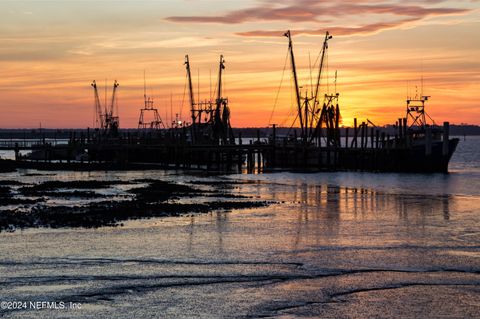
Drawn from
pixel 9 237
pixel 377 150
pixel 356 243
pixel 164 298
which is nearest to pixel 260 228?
pixel 356 243

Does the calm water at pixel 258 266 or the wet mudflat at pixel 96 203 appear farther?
the wet mudflat at pixel 96 203

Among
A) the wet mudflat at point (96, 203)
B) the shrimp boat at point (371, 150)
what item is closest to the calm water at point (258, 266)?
the wet mudflat at point (96, 203)

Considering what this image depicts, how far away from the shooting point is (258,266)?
25.8 metres

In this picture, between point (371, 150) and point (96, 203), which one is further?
point (371, 150)

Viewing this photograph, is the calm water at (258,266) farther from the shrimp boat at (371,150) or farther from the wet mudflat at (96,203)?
the shrimp boat at (371,150)

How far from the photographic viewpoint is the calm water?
20.7 metres

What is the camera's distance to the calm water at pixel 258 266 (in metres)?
20.7

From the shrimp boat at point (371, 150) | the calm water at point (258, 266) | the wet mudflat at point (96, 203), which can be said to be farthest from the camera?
the shrimp boat at point (371, 150)

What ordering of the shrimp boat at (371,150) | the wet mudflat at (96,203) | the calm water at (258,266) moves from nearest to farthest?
the calm water at (258,266) → the wet mudflat at (96,203) → the shrimp boat at (371,150)

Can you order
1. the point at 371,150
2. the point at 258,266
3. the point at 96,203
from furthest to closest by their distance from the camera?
the point at 371,150
the point at 96,203
the point at 258,266

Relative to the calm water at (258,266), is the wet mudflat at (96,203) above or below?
above

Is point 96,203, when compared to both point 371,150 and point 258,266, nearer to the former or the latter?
point 258,266

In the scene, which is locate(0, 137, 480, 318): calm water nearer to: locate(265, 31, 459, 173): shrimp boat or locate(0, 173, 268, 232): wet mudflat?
locate(0, 173, 268, 232): wet mudflat

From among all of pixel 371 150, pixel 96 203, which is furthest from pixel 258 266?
pixel 371 150
